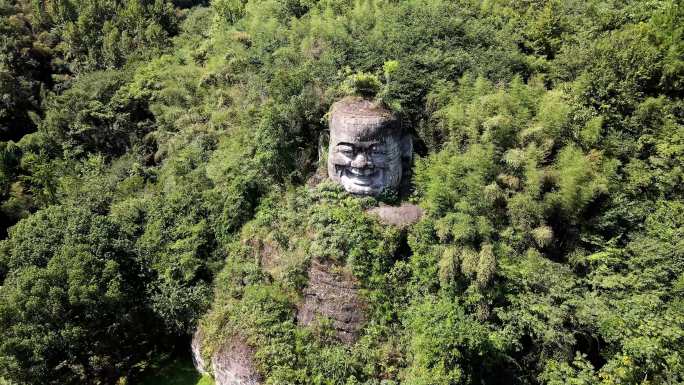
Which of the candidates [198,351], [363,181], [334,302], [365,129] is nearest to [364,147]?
[365,129]

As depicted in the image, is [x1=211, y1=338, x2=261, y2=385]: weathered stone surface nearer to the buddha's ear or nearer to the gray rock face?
the gray rock face

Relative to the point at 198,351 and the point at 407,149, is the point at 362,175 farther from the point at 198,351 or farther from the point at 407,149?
the point at 198,351

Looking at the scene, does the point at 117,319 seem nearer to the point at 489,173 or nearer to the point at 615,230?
the point at 489,173

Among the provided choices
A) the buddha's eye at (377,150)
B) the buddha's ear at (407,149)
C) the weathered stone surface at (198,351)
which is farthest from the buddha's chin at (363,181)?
the weathered stone surface at (198,351)

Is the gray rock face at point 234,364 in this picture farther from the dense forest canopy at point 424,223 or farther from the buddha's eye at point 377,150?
the buddha's eye at point 377,150

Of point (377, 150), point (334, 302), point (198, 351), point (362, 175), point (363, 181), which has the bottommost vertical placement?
point (198, 351)

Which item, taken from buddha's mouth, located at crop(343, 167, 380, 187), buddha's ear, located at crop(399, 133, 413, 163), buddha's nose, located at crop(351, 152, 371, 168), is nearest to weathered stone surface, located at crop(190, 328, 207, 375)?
buddha's mouth, located at crop(343, 167, 380, 187)

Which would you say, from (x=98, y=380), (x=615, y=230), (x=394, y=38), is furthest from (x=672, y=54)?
(x=98, y=380)
